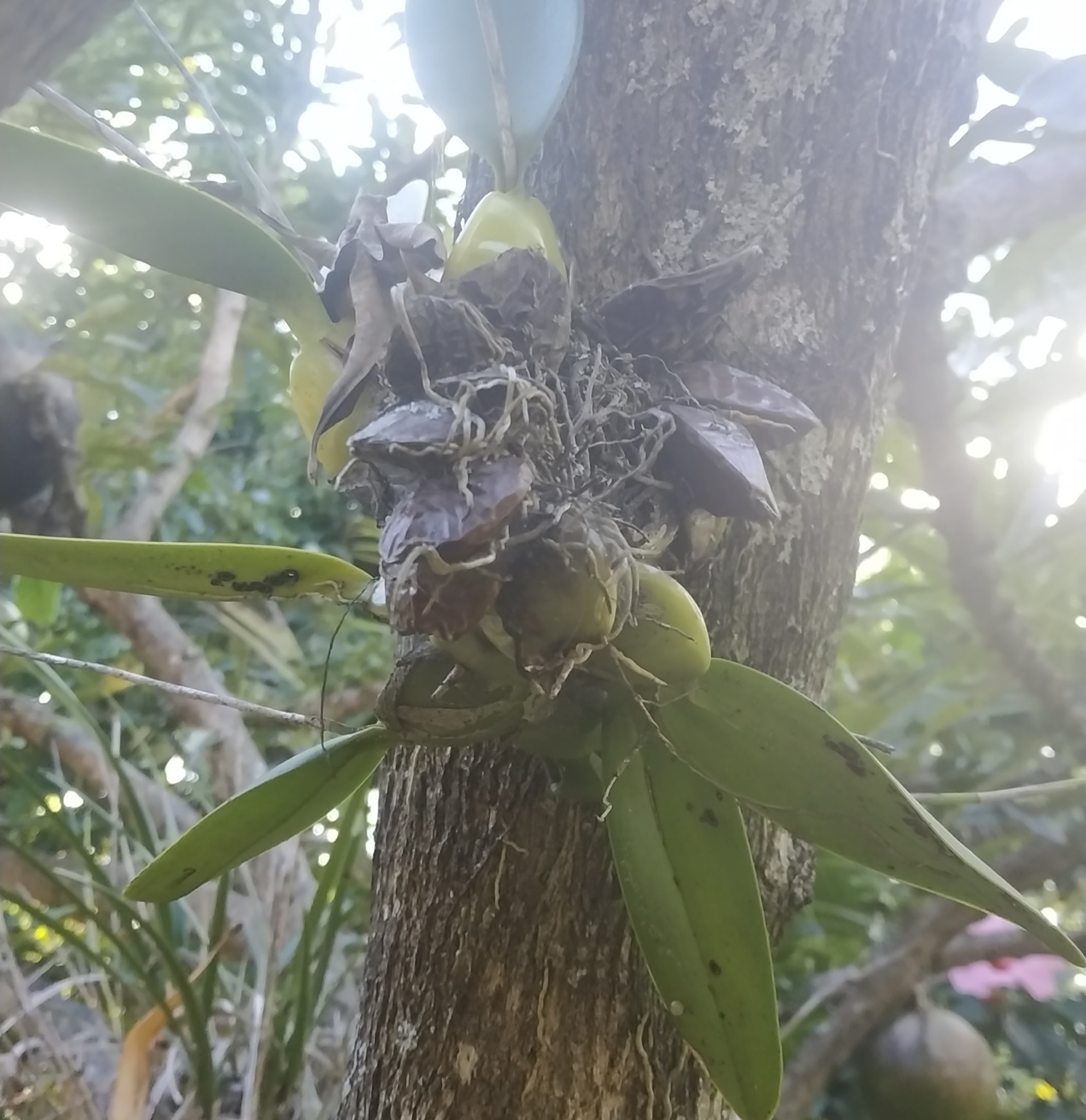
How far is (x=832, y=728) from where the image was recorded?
319 millimetres

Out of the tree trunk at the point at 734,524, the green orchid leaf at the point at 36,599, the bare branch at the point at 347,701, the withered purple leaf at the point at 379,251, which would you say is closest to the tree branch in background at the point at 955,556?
the tree trunk at the point at 734,524

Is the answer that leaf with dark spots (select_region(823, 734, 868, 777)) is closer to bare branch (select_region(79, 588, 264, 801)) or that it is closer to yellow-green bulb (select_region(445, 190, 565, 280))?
yellow-green bulb (select_region(445, 190, 565, 280))

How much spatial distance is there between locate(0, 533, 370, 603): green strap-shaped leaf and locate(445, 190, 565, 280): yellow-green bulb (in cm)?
13

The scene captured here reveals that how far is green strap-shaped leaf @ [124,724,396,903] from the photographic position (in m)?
0.38

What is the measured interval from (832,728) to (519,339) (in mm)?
181

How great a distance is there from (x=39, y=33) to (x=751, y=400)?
0.91 feet

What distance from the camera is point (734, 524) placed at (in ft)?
1.39

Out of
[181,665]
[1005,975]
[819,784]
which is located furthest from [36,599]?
[1005,975]

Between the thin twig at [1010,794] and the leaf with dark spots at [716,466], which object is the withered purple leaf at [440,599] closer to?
the leaf with dark spots at [716,466]

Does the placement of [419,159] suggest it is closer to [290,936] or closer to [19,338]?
[19,338]

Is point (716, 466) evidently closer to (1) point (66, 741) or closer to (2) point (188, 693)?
(2) point (188, 693)

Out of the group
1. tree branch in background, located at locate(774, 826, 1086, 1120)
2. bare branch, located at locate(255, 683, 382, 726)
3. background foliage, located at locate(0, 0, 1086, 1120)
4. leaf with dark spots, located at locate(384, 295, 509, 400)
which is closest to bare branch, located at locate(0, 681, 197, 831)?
background foliage, located at locate(0, 0, 1086, 1120)

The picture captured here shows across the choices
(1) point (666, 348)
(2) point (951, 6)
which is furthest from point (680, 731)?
(2) point (951, 6)

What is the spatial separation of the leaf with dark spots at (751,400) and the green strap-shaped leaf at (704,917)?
0.45ft
